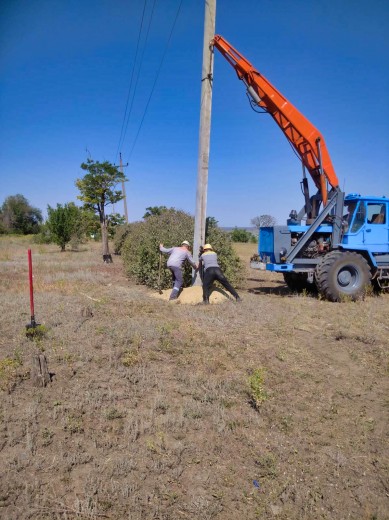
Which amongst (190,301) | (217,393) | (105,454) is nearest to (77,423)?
(105,454)

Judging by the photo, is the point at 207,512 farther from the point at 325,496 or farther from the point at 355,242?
the point at 355,242

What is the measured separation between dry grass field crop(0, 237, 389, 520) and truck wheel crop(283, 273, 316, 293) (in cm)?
363

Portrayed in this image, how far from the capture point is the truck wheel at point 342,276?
8.59 meters

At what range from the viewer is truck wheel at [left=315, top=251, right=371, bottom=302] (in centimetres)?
859

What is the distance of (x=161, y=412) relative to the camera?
3771mm

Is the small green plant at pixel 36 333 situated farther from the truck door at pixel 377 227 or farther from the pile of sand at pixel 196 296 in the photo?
the truck door at pixel 377 227

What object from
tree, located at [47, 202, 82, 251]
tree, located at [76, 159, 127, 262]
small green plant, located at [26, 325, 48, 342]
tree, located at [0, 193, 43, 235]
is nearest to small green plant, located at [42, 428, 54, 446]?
small green plant, located at [26, 325, 48, 342]

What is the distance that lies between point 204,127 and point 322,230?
3970 mm

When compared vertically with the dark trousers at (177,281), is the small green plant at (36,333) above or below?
below

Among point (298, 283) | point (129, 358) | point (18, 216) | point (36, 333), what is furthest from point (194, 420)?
point (18, 216)

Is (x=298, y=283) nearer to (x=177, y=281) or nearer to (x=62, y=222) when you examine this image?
(x=177, y=281)

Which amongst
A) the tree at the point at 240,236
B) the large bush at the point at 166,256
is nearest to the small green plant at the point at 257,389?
the large bush at the point at 166,256

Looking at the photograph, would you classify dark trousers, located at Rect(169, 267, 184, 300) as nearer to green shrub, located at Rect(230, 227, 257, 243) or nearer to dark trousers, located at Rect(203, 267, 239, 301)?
dark trousers, located at Rect(203, 267, 239, 301)

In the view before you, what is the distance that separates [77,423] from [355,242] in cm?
805
